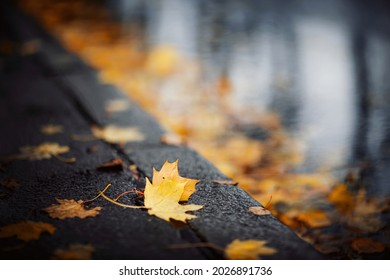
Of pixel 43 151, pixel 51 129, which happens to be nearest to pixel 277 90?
pixel 51 129

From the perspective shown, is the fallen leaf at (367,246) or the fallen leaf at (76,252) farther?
the fallen leaf at (367,246)

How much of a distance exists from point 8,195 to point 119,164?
19.1 inches

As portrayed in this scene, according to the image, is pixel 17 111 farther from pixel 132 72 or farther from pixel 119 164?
pixel 132 72

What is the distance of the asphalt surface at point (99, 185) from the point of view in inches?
62.0

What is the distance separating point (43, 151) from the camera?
2357 millimetres

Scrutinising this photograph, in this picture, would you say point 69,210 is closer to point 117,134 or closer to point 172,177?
point 172,177

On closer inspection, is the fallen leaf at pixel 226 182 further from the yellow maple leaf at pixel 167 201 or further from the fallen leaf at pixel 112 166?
the fallen leaf at pixel 112 166

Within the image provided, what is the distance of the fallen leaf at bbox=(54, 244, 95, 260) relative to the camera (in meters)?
1.52

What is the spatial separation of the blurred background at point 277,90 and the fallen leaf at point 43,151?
20.5 inches

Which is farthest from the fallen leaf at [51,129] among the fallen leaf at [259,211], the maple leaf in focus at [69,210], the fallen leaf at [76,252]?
the fallen leaf at [259,211]

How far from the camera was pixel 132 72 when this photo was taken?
161 inches

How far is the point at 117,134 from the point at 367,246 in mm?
1388

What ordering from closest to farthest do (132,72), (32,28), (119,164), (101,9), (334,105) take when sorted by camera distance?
(119,164) < (334,105) < (132,72) < (32,28) < (101,9)
